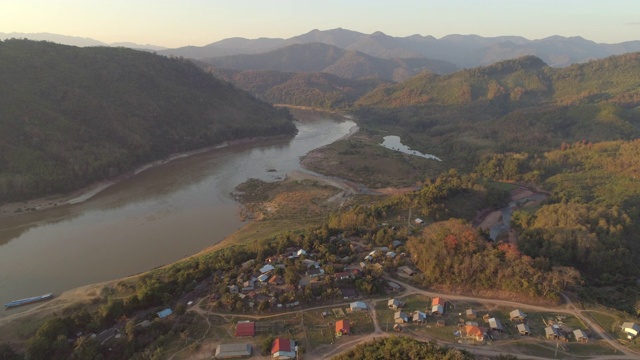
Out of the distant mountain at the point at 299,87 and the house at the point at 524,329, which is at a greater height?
the distant mountain at the point at 299,87

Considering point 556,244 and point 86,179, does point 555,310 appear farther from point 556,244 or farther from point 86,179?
point 86,179

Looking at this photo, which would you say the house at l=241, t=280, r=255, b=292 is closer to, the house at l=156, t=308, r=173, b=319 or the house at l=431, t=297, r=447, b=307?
the house at l=156, t=308, r=173, b=319

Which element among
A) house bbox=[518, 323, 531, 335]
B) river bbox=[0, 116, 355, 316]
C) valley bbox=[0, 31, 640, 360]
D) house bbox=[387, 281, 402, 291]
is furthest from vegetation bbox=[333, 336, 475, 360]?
river bbox=[0, 116, 355, 316]

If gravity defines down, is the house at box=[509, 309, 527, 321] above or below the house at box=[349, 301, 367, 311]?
below

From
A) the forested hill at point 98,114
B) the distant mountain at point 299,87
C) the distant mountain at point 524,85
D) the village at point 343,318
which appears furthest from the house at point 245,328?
the distant mountain at point 299,87

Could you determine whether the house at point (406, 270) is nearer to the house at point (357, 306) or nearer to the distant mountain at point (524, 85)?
the house at point (357, 306)

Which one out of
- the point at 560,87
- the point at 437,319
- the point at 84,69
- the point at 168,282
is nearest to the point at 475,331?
the point at 437,319

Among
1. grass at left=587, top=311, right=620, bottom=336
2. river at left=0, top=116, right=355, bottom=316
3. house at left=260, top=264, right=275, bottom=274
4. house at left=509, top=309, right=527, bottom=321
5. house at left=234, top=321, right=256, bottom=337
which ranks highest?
house at left=260, top=264, right=275, bottom=274
